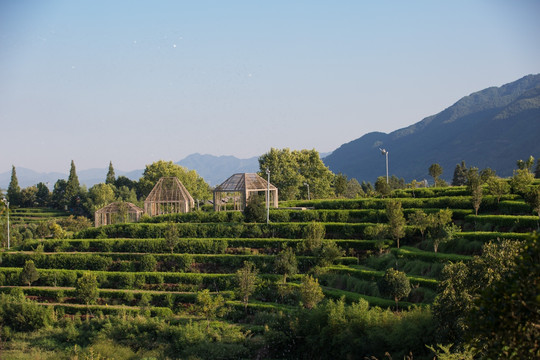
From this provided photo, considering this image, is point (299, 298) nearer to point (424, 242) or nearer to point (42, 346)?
point (424, 242)

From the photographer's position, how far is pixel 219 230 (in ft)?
138

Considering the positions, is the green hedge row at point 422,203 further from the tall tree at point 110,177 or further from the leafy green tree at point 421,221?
the tall tree at point 110,177

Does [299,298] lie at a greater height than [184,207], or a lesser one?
lesser

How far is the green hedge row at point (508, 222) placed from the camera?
29.9 metres

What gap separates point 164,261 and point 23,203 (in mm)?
60099

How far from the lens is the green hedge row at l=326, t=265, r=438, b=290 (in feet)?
87.5

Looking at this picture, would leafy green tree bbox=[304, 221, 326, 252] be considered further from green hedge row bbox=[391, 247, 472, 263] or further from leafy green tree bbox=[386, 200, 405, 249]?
green hedge row bbox=[391, 247, 472, 263]

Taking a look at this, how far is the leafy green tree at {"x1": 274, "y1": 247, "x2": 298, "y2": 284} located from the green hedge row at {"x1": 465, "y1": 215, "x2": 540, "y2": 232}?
478 inches

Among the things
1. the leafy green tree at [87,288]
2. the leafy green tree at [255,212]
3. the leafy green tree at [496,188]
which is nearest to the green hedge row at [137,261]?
the leafy green tree at [87,288]

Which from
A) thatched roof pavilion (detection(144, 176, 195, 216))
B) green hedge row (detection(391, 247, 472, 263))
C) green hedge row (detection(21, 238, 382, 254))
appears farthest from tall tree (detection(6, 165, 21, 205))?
green hedge row (detection(391, 247, 472, 263))

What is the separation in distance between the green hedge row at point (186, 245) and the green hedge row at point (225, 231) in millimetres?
1607

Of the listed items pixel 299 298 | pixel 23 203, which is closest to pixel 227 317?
pixel 299 298

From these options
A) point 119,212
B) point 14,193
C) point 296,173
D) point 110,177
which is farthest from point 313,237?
point 110,177

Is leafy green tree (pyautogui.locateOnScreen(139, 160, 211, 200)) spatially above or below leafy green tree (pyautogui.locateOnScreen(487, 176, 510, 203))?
above
